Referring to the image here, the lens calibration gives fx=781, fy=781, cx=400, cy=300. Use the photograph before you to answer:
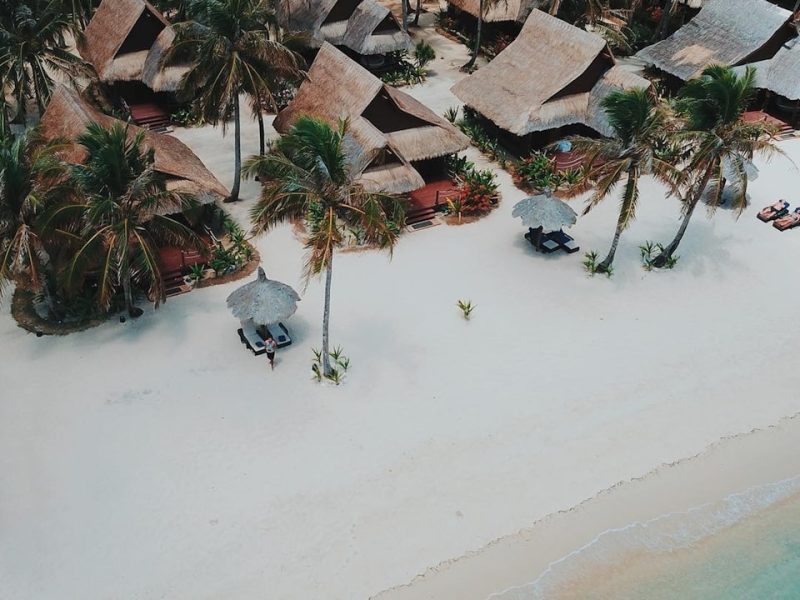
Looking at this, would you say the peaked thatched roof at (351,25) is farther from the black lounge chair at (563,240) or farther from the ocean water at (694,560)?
the ocean water at (694,560)

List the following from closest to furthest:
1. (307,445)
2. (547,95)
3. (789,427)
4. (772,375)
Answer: (307,445) < (789,427) < (772,375) < (547,95)

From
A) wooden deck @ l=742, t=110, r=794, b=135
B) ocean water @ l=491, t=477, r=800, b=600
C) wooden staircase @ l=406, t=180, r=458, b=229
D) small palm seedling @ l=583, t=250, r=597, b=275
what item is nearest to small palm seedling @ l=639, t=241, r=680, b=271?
small palm seedling @ l=583, t=250, r=597, b=275

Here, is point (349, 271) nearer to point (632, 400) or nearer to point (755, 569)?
point (632, 400)

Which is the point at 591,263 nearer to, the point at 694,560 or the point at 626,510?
the point at 626,510

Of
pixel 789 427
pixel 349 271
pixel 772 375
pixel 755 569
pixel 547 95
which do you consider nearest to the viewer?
pixel 755 569

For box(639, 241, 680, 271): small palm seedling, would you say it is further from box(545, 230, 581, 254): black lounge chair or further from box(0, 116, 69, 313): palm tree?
box(0, 116, 69, 313): palm tree

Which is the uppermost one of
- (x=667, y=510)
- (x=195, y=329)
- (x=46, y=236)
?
(x=46, y=236)

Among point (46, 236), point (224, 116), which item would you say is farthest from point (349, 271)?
point (46, 236)
